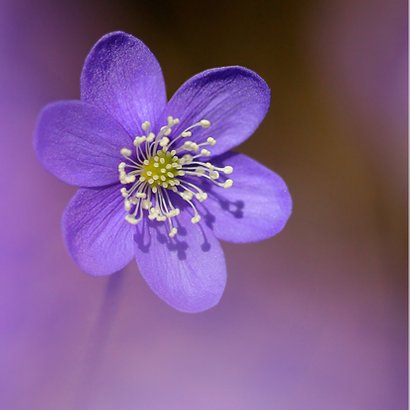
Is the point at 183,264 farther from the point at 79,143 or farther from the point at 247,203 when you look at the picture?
the point at 79,143

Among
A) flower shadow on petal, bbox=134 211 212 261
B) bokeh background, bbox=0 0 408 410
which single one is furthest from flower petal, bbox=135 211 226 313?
bokeh background, bbox=0 0 408 410

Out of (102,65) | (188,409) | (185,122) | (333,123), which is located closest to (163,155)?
(185,122)

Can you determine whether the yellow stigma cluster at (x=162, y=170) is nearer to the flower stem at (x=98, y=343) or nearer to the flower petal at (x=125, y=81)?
the flower petal at (x=125, y=81)

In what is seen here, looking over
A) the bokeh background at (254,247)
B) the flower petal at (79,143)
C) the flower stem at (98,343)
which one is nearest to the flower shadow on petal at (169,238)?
the flower petal at (79,143)

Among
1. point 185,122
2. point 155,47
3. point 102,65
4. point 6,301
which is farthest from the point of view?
point 155,47

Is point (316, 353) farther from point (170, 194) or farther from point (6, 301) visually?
point (6, 301)

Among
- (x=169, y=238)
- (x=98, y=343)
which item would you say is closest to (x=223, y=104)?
(x=169, y=238)
